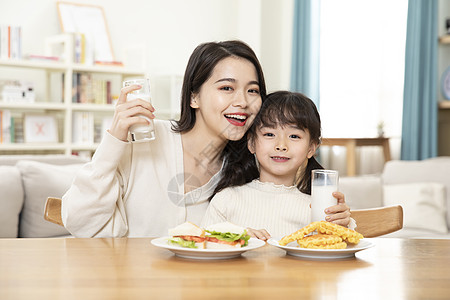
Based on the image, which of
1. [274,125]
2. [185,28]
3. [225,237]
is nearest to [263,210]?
[274,125]

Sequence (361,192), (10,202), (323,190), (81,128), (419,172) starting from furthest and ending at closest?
(81,128) < (419,172) < (361,192) < (10,202) < (323,190)

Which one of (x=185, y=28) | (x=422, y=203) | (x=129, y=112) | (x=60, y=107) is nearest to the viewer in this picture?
(x=129, y=112)

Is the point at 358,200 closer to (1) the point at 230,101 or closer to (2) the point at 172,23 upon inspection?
(1) the point at 230,101

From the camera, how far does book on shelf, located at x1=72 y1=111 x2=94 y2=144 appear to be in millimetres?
4941

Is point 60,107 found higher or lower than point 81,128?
higher

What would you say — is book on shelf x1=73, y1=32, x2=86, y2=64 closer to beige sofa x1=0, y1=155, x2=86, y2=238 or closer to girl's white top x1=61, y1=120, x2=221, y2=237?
beige sofa x1=0, y1=155, x2=86, y2=238

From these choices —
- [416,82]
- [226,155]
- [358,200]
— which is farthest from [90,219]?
[416,82]

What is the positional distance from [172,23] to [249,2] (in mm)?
834

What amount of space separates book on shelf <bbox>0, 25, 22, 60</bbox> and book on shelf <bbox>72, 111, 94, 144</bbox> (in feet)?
2.28

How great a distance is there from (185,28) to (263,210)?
4500mm

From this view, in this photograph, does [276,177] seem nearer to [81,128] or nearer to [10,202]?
[10,202]

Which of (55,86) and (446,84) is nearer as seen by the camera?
(55,86)

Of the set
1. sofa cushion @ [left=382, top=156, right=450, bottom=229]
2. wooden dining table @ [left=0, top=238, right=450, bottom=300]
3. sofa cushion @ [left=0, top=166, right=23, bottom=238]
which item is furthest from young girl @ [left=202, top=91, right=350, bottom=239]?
sofa cushion @ [left=382, top=156, right=450, bottom=229]

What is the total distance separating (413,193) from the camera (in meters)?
3.73
